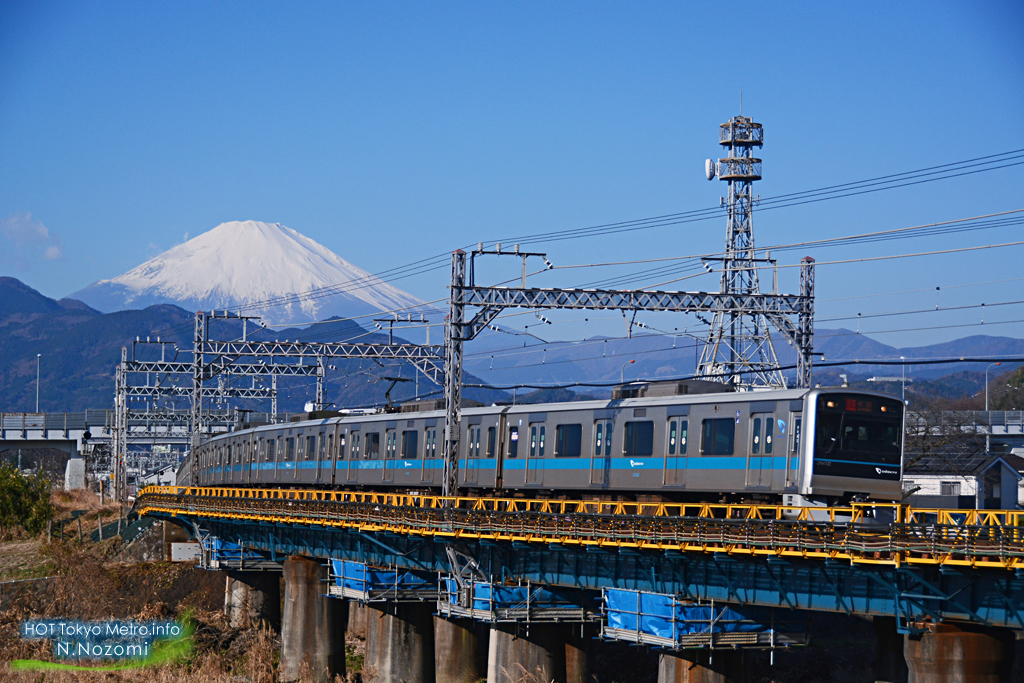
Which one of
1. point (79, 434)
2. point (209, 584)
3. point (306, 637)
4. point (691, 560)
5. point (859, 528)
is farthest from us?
point (79, 434)

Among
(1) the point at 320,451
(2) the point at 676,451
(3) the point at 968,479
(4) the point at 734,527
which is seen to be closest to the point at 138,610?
(1) the point at 320,451

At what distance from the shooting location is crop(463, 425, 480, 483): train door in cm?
3531

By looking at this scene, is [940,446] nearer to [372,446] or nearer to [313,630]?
[372,446]

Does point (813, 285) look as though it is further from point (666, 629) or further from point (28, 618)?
point (28, 618)

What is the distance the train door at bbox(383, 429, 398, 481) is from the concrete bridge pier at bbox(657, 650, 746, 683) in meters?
16.5

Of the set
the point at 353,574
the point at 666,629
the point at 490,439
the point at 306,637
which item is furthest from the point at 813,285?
the point at 306,637

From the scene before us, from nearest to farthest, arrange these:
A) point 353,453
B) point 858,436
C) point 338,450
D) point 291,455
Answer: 1. point 858,436
2. point 353,453
3. point 338,450
4. point 291,455

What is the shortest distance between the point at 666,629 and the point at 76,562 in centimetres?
3849

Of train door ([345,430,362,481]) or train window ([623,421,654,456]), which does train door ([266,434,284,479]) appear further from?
train window ([623,421,654,456])

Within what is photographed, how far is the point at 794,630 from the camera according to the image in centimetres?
2562

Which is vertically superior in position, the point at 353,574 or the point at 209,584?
the point at 353,574

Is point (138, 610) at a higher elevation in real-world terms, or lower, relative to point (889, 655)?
lower

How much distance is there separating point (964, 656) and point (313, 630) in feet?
86.3

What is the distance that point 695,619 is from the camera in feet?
81.9
